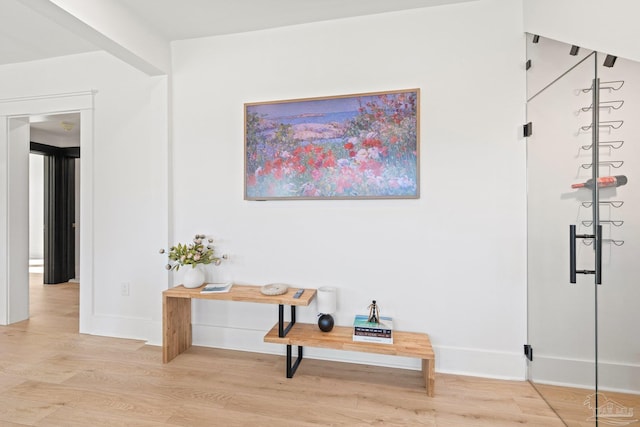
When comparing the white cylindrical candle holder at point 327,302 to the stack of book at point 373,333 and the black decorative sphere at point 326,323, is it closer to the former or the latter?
the black decorative sphere at point 326,323

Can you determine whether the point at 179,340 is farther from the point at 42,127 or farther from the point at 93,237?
the point at 42,127

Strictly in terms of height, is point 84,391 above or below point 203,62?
below

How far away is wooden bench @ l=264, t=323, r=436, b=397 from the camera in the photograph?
76.0 inches

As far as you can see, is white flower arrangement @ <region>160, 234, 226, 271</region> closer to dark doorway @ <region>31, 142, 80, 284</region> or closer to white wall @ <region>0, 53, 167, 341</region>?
white wall @ <region>0, 53, 167, 341</region>

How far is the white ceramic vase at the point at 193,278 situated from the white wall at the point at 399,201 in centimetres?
24

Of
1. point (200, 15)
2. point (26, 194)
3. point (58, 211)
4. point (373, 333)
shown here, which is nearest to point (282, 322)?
point (373, 333)

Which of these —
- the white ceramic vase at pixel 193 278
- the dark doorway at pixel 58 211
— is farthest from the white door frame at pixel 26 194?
the dark doorway at pixel 58 211

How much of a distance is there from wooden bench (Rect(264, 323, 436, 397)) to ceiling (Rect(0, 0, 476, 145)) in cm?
237

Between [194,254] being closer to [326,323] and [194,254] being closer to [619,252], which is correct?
[326,323]

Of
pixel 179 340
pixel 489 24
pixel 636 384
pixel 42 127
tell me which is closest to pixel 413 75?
pixel 489 24

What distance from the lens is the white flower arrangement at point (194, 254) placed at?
8.02 ft

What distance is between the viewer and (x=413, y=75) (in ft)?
7.48

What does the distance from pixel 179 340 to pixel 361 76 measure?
100 inches

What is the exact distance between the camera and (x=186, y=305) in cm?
262
